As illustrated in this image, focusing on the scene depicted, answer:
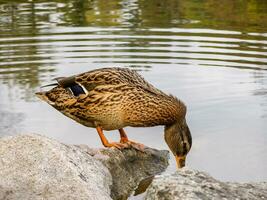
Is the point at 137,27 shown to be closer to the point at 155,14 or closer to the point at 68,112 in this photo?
the point at 155,14

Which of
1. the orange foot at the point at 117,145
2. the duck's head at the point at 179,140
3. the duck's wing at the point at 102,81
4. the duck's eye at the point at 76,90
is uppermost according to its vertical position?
the duck's wing at the point at 102,81

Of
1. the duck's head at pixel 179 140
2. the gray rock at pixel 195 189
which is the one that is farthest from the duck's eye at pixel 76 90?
the gray rock at pixel 195 189

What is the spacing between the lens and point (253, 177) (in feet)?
22.3

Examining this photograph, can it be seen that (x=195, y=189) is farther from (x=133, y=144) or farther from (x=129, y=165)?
(x=133, y=144)

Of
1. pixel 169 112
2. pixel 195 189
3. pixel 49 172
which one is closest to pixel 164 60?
pixel 169 112

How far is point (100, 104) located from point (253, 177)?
155 centimetres

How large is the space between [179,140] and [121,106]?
0.62 meters

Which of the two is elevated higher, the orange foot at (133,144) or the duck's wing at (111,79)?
the duck's wing at (111,79)

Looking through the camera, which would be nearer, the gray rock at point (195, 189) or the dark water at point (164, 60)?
the gray rock at point (195, 189)

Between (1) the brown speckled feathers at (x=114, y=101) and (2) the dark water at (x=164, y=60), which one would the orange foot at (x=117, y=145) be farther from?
(2) the dark water at (x=164, y=60)

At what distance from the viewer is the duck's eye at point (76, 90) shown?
24.1ft

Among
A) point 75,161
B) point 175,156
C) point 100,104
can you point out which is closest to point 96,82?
point 100,104

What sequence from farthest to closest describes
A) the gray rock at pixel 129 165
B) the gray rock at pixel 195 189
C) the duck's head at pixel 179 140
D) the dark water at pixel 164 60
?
the dark water at pixel 164 60 → the duck's head at pixel 179 140 → the gray rock at pixel 129 165 → the gray rock at pixel 195 189

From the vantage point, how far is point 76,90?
7.37 m
